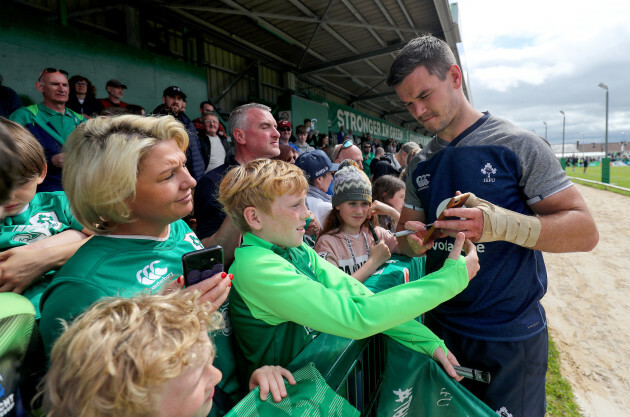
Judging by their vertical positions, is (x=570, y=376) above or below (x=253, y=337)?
below

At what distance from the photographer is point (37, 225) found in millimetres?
1507

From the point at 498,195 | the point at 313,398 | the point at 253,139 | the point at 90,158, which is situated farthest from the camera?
the point at 253,139

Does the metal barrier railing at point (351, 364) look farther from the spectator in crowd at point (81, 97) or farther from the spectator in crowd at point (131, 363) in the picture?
the spectator in crowd at point (81, 97)

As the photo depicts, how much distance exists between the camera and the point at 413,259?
247 cm

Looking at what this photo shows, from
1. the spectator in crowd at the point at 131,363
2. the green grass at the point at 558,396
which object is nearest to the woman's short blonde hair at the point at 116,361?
the spectator in crowd at the point at 131,363

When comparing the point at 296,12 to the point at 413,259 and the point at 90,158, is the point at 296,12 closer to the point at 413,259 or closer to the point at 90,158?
the point at 413,259

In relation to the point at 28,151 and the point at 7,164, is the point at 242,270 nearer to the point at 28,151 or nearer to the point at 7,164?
the point at 7,164

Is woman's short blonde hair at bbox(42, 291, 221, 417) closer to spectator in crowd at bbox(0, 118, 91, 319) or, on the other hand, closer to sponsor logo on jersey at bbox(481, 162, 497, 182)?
spectator in crowd at bbox(0, 118, 91, 319)

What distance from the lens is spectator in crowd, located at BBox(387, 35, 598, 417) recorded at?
153 cm

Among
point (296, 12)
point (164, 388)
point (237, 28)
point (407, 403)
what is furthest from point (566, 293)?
point (237, 28)

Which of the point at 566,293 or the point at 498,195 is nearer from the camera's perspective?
the point at 498,195

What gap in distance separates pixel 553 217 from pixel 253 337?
1.46 meters

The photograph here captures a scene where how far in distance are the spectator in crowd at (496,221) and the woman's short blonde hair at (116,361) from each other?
1.22 m

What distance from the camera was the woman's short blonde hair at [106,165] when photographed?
1140mm
